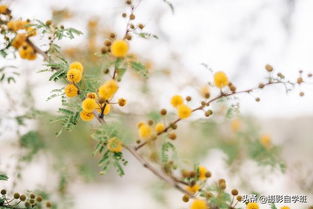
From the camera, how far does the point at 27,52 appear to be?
5.42 ft

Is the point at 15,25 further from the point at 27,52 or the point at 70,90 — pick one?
the point at 70,90

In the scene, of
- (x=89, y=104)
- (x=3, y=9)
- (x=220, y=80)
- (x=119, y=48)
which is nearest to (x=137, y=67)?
(x=119, y=48)

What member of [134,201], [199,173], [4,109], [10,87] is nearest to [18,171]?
[4,109]

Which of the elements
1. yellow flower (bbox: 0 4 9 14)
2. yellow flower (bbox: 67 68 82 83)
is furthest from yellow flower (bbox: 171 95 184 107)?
yellow flower (bbox: 0 4 9 14)

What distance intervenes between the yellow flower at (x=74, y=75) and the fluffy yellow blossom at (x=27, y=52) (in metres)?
0.32

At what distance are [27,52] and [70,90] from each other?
14.6 inches

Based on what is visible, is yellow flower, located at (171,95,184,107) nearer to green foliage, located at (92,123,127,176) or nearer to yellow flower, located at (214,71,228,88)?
yellow flower, located at (214,71,228,88)

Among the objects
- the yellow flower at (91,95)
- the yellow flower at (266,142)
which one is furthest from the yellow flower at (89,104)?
the yellow flower at (266,142)

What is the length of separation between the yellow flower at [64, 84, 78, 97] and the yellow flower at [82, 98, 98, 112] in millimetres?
119

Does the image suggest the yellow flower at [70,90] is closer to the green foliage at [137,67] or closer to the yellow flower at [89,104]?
the yellow flower at [89,104]

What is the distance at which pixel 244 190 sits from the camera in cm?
371

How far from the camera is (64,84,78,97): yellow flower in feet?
4.70

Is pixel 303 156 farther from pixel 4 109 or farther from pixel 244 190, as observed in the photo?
pixel 4 109

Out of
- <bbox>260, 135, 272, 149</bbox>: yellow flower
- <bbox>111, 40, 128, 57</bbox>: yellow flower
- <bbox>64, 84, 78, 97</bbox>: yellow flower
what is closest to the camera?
<bbox>111, 40, 128, 57</bbox>: yellow flower
